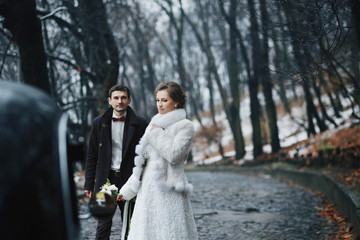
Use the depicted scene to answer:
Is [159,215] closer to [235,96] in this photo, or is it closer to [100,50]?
[100,50]

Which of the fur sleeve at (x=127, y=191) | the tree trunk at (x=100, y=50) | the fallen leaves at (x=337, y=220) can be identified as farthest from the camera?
the tree trunk at (x=100, y=50)

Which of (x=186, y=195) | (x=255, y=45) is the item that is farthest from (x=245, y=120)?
(x=186, y=195)

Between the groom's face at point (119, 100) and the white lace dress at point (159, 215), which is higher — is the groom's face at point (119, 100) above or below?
above

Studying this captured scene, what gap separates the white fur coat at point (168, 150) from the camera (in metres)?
4.04

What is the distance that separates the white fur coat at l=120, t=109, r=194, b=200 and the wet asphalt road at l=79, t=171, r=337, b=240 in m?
3.03

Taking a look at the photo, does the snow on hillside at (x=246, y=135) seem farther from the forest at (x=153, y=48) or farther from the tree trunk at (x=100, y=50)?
the tree trunk at (x=100, y=50)

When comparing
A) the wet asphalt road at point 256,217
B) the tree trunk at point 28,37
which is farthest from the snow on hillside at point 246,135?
the tree trunk at point 28,37

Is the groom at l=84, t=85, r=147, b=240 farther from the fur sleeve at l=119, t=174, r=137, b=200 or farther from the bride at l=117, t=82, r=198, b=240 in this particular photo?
the bride at l=117, t=82, r=198, b=240

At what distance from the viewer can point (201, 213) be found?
9.20m

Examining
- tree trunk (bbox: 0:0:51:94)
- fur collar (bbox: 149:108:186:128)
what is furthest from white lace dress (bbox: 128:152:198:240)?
tree trunk (bbox: 0:0:51:94)

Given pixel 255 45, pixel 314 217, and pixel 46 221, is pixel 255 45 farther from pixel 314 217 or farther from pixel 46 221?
pixel 46 221

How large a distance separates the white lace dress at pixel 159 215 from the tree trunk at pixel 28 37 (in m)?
5.20

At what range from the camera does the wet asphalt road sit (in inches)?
285

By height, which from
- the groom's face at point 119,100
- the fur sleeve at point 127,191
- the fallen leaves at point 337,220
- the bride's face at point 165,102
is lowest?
the fallen leaves at point 337,220
